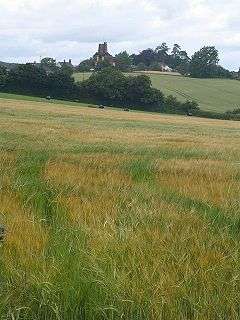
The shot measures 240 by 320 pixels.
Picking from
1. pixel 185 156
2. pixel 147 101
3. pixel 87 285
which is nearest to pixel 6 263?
pixel 87 285

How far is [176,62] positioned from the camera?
7657 inches

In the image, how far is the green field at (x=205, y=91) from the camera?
9625cm

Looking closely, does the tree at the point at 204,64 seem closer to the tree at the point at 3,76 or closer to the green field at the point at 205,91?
the green field at the point at 205,91

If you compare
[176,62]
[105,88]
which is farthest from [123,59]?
[105,88]

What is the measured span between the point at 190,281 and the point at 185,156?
522 inches

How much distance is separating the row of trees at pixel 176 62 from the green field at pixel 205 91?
2018 cm

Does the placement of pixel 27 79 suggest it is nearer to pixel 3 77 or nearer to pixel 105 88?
pixel 3 77

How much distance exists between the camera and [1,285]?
382 cm

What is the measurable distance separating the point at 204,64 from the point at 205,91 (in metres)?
41.6

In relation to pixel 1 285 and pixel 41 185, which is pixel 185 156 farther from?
pixel 1 285

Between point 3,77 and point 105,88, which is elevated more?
point 3,77

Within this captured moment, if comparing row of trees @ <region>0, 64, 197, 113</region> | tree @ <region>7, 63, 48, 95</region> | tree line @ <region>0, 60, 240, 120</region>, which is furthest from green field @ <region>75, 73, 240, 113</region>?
tree @ <region>7, 63, 48, 95</region>

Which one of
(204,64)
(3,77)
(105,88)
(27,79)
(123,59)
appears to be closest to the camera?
(3,77)

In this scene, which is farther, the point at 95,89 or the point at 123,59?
the point at 123,59
